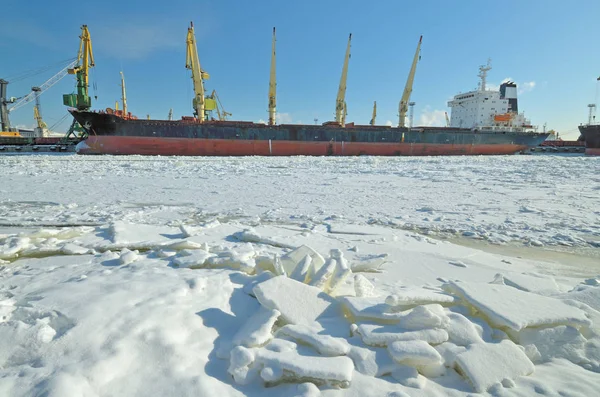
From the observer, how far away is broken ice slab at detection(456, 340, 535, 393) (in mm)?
1409

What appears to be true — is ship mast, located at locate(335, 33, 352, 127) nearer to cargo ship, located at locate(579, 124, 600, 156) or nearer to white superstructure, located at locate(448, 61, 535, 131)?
white superstructure, located at locate(448, 61, 535, 131)

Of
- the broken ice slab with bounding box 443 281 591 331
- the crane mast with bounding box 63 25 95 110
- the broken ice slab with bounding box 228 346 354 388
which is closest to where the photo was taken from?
the broken ice slab with bounding box 228 346 354 388

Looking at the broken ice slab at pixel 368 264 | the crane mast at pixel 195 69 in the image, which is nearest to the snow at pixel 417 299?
the broken ice slab at pixel 368 264

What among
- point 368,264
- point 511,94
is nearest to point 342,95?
point 511,94

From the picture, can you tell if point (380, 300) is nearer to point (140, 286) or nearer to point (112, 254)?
point (140, 286)

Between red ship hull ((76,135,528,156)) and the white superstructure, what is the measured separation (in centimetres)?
696

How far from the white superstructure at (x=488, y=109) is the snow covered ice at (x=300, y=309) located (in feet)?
115

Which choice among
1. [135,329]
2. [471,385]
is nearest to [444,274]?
[471,385]

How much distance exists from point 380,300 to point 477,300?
60 centimetres

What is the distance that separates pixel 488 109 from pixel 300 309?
4071 cm

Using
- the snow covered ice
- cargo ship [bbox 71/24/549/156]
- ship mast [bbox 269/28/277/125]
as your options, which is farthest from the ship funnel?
the snow covered ice

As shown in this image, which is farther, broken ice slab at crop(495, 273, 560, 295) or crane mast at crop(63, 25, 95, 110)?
crane mast at crop(63, 25, 95, 110)

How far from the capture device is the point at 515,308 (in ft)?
5.93

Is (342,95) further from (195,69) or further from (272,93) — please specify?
(195,69)
